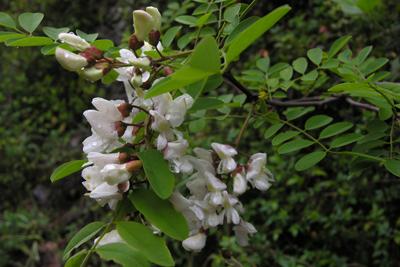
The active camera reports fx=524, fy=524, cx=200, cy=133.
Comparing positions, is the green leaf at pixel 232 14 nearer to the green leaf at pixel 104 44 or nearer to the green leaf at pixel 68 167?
the green leaf at pixel 104 44

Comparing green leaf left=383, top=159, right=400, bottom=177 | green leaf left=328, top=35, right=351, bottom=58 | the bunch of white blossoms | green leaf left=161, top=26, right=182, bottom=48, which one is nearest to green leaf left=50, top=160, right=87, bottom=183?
the bunch of white blossoms

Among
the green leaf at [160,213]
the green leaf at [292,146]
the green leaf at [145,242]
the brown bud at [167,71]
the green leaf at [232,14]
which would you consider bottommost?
the green leaf at [292,146]

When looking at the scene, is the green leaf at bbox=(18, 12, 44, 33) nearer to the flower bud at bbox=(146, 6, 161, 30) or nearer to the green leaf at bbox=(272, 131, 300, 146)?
the flower bud at bbox=(146, 6, 161, 30)

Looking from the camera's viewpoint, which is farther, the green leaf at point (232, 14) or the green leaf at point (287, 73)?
the green leaf at point (287, 73)

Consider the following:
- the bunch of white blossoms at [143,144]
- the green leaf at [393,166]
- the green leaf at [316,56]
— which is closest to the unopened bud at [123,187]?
the bunch of white blossoms at [143,144]

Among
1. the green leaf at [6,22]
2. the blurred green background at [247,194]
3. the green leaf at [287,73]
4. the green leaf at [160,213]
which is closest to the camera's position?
the green leaf at [160,213]

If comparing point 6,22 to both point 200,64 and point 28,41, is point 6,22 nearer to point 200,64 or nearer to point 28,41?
point 28,41
